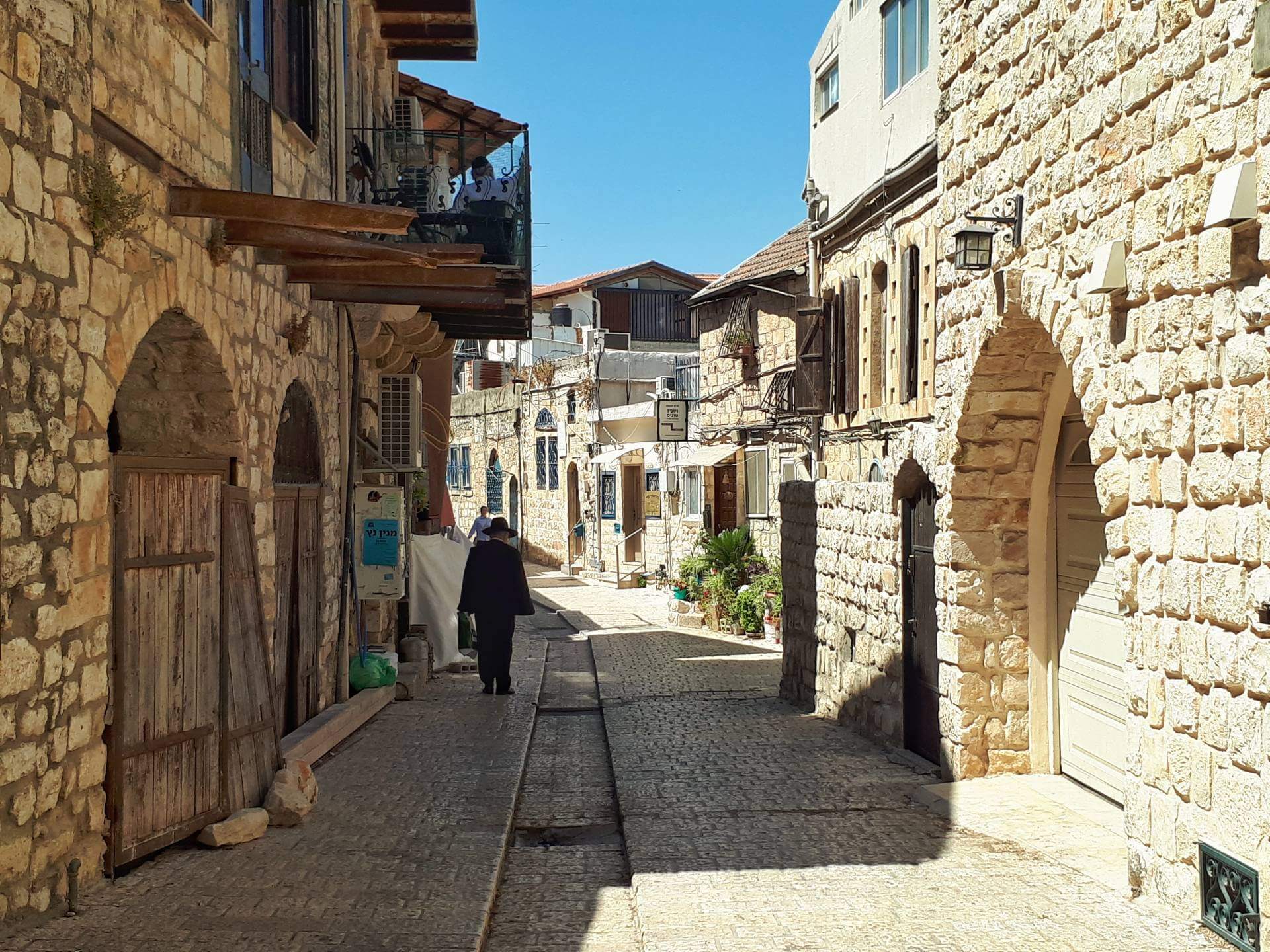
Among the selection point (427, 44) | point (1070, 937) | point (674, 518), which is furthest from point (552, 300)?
point (1070, 937)

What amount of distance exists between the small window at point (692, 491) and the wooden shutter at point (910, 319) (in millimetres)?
14365

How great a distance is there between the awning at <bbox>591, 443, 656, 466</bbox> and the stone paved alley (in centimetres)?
1684

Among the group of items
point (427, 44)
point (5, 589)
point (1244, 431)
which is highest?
point (427, 44)

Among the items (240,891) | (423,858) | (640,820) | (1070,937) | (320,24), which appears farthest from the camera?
(320,24)

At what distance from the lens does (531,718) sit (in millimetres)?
10680

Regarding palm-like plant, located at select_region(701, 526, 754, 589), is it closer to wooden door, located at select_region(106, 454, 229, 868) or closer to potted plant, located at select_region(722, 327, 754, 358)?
potted plant, located at select_region(722, 327, 754, 358)

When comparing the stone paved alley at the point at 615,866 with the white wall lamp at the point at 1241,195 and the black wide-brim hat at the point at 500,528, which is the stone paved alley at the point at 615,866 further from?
the black wide-brim hat at the point at 500,528

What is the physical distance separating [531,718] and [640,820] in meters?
3.59

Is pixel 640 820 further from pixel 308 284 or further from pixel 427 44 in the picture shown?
pixel 427 44

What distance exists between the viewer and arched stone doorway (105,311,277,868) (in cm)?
568

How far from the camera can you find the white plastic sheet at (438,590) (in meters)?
14.0

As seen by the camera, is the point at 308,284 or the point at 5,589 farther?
the point at 308,284

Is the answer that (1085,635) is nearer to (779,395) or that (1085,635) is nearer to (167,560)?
(167,560)

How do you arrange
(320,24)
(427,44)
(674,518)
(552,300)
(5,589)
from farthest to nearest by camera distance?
(552,300) < (674,518) < (427,44) < (320,24) < (5,589)
